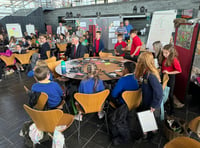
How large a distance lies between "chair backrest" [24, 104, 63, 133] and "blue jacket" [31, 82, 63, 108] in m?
0.45

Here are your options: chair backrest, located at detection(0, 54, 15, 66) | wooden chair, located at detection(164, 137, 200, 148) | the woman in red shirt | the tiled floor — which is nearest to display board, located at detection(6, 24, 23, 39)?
chair backrest, located at detection(0, 54, 15, 66)

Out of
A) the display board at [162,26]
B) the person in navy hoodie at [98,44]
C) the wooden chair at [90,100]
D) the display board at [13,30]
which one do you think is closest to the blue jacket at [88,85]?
the wooden chair at [90,100]

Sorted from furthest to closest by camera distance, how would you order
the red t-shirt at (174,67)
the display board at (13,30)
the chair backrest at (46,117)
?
1. the display board at (13,30)
2. the red t-shirt at (174,67)
3. the chair backrest at (46,117)

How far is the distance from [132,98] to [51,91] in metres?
1.15

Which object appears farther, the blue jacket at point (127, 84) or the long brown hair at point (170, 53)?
the long brown hair at point (170, 53)

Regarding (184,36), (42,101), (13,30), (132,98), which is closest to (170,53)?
(184,36)

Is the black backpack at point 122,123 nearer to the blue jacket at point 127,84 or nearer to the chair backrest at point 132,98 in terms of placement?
the chair backrest at point 132,98

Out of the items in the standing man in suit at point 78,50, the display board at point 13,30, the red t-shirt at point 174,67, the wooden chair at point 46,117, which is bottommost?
the wooden chair at point 46,117

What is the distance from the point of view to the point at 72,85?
2.83 meters

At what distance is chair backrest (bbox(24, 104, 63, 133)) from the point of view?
4.75 ft

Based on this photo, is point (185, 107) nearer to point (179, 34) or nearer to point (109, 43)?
point (179, 34)

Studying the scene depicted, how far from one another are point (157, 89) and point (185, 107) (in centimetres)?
166

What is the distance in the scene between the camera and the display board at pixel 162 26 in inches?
195

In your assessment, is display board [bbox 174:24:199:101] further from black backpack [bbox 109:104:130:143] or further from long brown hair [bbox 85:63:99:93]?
long brown hair [bbox 85:63:99:93]
